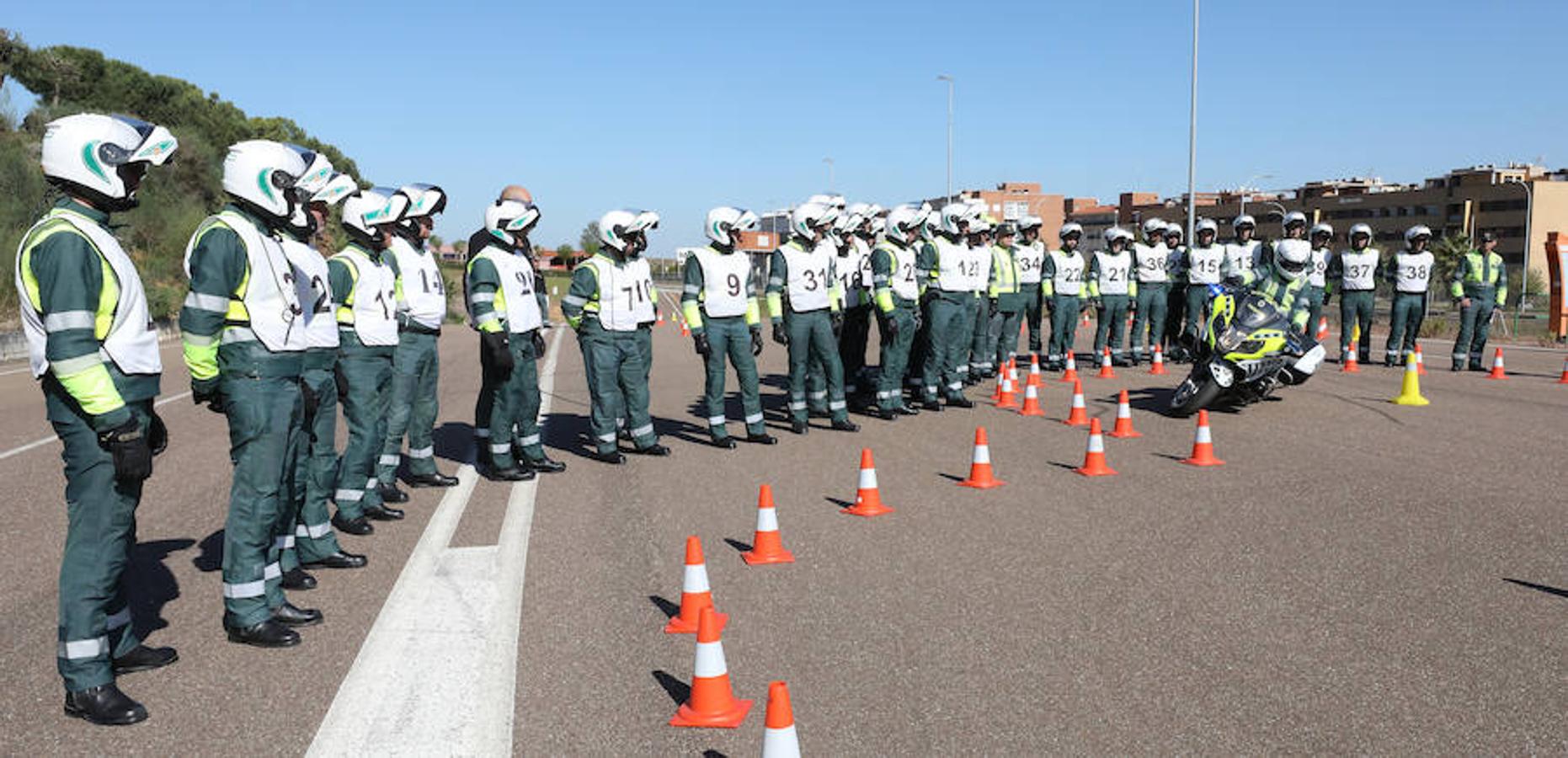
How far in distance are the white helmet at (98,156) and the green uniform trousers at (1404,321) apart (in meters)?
16.9

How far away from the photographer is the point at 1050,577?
580 cm

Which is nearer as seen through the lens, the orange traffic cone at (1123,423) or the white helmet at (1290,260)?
the orange traffic cone at (1123,423)

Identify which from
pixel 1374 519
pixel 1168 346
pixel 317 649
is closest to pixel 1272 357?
pixel 1374 519

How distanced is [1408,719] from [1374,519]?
3397 mm

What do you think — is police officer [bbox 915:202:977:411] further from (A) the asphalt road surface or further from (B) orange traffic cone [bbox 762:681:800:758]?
(B) orange traffic cone [bbox 762:681:800:758]

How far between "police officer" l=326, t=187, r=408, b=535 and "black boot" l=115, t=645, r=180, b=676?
90.6 inches

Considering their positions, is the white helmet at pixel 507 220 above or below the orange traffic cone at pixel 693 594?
above

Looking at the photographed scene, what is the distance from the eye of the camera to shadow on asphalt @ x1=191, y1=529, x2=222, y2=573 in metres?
6.34

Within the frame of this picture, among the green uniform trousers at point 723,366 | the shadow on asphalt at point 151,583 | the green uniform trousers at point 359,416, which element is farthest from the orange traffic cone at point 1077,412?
the shadow on asphalt at point 151,583

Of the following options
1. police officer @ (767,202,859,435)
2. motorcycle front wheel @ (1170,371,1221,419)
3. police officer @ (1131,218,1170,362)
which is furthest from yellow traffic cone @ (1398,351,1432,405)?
police officer @ (767,202,859,435)

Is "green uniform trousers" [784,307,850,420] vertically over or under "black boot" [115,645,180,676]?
over

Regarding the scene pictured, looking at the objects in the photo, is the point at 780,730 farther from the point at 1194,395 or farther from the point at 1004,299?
the point at 1004,299

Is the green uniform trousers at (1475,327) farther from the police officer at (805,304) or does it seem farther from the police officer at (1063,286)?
the police officer at (805,304)

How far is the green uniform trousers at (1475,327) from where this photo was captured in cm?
1608
